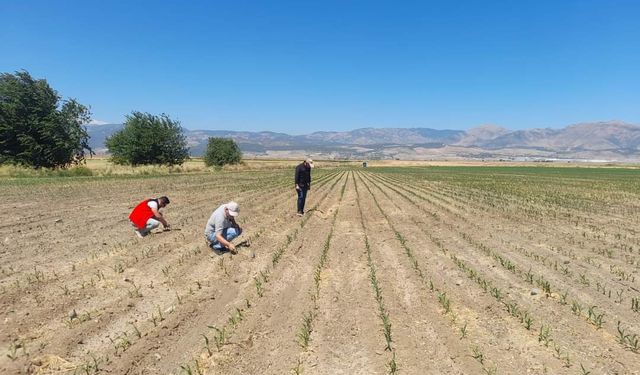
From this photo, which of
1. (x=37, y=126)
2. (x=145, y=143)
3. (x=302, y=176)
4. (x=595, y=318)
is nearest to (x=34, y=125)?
(x=37, y=126)

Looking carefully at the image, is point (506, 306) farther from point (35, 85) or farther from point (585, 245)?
point (35, 85)

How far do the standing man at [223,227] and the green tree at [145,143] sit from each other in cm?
4856

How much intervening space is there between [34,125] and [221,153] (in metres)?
36.9

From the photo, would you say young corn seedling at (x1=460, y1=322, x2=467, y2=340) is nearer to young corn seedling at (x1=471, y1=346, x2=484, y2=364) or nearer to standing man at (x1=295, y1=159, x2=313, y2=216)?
young corn seedling at (x1=471, y1=346, x2=484, y2=364)

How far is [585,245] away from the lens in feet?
35.9

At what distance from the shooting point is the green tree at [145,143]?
175ft

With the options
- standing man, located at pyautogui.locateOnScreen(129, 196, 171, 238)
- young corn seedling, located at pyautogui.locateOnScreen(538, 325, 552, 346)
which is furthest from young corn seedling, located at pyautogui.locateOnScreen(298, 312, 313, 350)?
standing man, located at pyautogui.locateOnScreen(129, 196, 171, 238)

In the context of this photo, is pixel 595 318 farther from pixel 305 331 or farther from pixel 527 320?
pixel 305 331

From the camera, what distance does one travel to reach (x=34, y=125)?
38594mm

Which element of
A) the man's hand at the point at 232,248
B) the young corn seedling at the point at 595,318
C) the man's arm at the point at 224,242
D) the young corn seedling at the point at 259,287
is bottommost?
the young corn seedling at the point at 259,287

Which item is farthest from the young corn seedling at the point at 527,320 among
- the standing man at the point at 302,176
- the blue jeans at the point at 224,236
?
the standing man at the point at 302,176

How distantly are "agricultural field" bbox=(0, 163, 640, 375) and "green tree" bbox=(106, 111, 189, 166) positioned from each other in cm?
4320

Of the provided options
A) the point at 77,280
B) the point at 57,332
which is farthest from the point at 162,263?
the point at 57,332

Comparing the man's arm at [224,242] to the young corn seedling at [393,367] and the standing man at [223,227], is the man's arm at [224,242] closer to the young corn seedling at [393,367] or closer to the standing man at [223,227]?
the standing man at [223,227]
